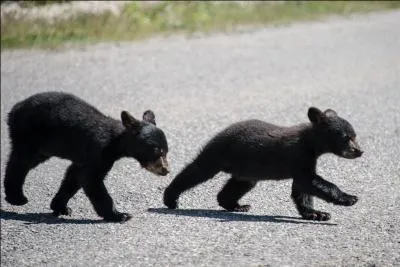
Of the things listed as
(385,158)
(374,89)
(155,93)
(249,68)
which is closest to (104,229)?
(385,158)

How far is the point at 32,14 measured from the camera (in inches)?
653

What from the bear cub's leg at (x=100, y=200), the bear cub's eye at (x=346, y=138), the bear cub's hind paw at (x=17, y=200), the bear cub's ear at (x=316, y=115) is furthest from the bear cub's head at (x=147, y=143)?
the bear cub's eye at (x=346, y=138)

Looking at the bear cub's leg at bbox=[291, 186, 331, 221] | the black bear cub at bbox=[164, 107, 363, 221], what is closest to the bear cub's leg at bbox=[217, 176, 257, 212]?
the black bear cub at bbox=[164, 107, 363, 221]

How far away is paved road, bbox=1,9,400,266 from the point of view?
666 centimetres

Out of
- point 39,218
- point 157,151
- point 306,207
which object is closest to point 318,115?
point 306,207

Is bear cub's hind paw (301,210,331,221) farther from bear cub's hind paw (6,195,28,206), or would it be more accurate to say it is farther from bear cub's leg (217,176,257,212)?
bear cub's hind paw (6,195,28,206)

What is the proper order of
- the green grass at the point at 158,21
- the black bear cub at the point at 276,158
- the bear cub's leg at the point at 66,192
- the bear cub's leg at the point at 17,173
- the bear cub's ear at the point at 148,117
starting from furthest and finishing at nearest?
the green grass at the point at 158,21
the bear cub's leg at the point at 17,173
the bear cub's leg at the point at 66,192
the bear cub's ear at the point at 148,117
the black bear cub at the point at 276,158

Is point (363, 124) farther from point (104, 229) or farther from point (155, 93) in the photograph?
point (104, 229)

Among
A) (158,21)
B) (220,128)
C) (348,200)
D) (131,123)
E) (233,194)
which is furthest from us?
(158,21)

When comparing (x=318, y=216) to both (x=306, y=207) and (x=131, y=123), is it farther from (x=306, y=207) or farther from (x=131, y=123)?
(x=131, y=123)

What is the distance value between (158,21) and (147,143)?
10065 millimetres

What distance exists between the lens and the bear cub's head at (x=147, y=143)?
7.34m

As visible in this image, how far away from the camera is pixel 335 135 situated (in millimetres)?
7227

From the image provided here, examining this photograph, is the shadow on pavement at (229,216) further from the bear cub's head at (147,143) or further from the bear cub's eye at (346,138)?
the bear cub's eye at (346,138)
